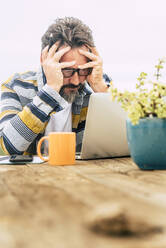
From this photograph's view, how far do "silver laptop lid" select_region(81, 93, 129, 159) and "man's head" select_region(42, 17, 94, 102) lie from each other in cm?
75

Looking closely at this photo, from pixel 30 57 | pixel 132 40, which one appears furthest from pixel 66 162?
pixel 132 40

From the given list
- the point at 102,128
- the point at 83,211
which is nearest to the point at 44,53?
the point at 102,128

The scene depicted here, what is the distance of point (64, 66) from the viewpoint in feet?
5.84

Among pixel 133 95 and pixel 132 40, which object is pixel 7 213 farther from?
pixel 132 40

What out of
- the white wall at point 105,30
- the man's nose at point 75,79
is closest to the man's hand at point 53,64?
the man's nose at point 75,79

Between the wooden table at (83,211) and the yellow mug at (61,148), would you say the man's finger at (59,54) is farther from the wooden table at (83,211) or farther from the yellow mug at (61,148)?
the wooden table at (83,211)

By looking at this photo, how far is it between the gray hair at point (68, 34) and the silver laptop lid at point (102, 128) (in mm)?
848

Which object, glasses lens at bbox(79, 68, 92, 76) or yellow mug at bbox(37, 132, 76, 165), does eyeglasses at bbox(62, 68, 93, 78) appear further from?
yellow mug at bbox(37, 132, 76, 165)

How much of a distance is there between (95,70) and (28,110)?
0.67 meters

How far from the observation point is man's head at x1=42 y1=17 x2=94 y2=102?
1848 mm

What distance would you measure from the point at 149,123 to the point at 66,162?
0.35m

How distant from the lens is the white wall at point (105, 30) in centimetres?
304

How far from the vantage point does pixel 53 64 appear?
1779mm

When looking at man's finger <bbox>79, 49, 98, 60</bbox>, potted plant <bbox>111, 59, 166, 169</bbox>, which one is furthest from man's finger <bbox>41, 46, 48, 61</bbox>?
potted plant <bbox>111, 59, 166, 169</bbox>
